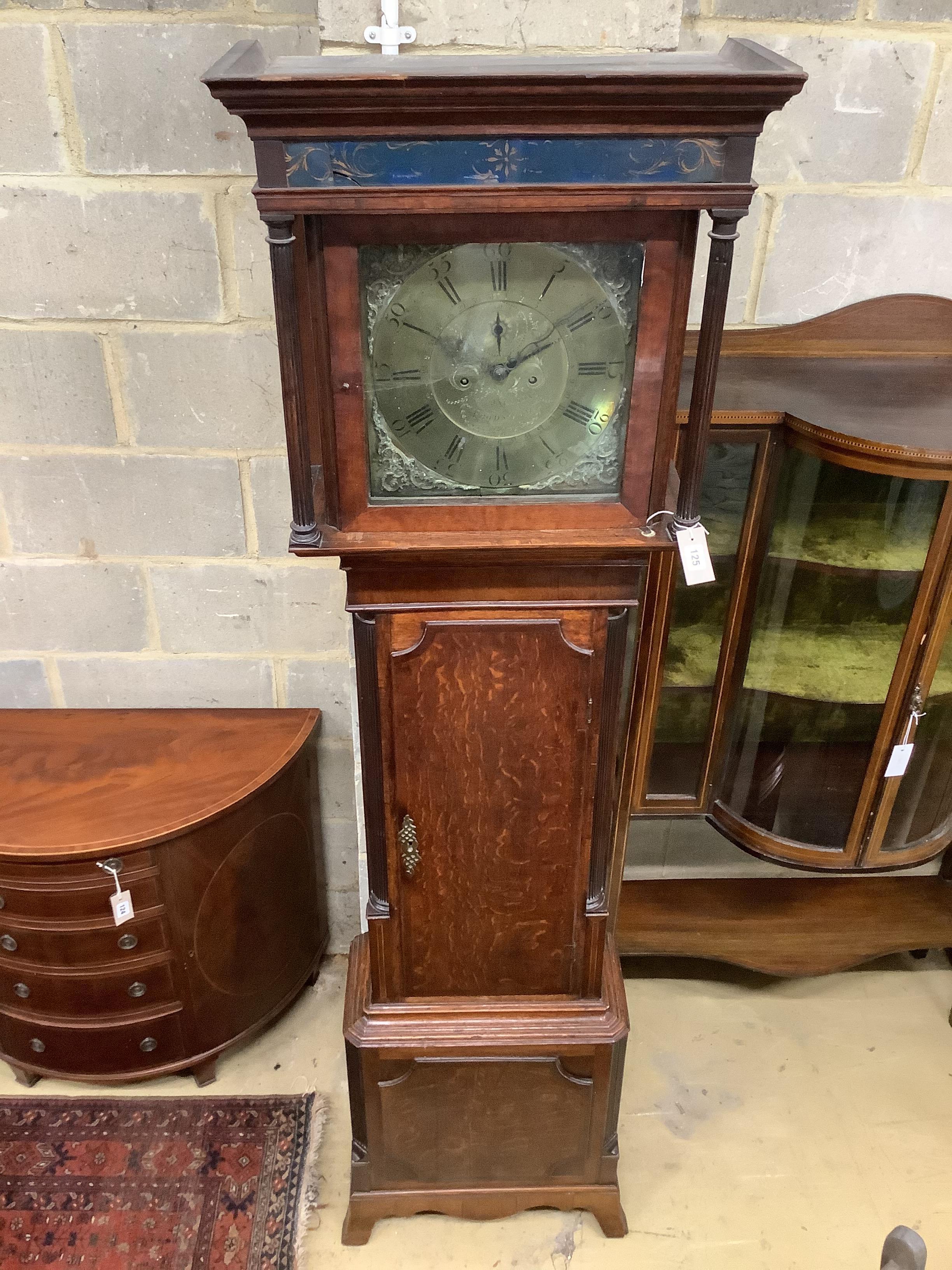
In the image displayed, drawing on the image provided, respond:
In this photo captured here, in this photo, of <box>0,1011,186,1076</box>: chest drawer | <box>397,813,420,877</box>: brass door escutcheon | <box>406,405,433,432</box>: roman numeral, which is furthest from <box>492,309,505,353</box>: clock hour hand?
<box>0,1011,186,1076</box>: chest drawer

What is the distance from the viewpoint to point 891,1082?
1992mm

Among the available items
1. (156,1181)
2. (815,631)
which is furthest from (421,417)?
(156,1181)

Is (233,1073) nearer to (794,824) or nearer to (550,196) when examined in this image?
(794,824)

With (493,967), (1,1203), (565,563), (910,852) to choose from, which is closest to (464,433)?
(565,563)

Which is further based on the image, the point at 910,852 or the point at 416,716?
the point at 910,852

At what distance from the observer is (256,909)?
74.8 inches

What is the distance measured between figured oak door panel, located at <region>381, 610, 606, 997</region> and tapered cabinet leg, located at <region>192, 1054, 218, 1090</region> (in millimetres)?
640

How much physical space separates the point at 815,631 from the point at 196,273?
1248 millimetres

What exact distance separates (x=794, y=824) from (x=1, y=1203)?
1.62 metres

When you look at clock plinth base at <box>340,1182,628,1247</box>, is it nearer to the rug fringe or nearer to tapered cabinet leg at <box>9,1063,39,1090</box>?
the rug fringe

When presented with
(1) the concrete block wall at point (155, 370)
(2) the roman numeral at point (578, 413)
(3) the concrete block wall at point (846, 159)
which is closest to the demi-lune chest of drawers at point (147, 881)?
(1) the concrete block wall at point (155, 370)

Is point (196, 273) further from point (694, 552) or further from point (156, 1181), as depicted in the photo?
point (156, 1181)

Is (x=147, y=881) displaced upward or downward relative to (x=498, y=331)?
downward

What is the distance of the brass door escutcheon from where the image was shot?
4.62 ft
